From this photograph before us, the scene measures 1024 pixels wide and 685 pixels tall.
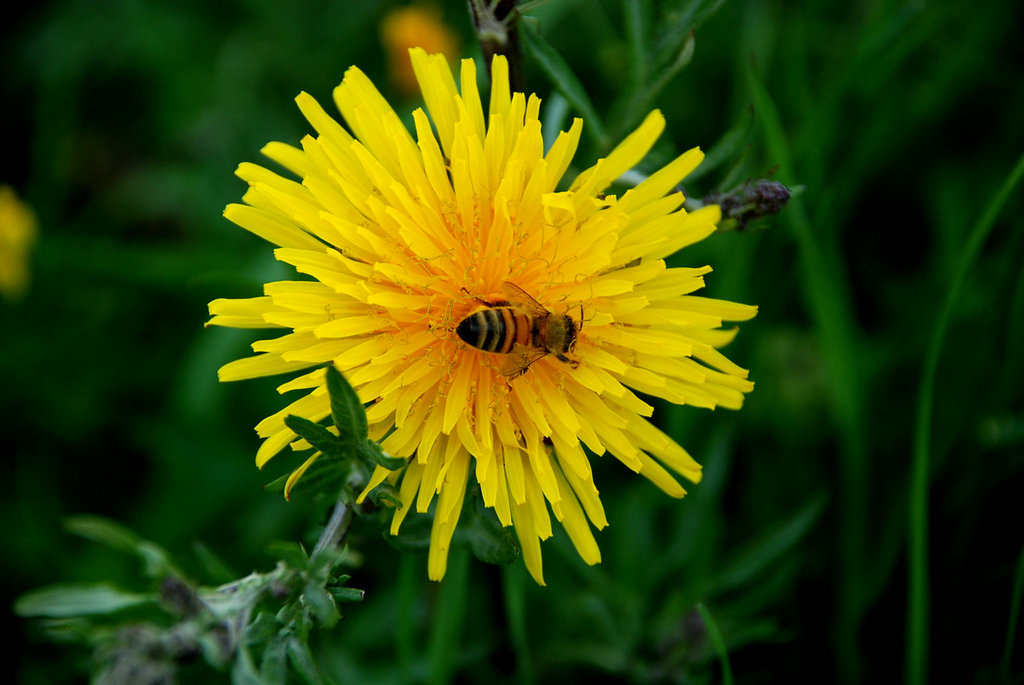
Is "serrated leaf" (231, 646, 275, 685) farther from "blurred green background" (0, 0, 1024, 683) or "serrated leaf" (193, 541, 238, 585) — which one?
"blurred green background" (0, 0, 1024, 683)

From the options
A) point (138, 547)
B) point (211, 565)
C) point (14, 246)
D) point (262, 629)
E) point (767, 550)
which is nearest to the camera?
point (138, 547)

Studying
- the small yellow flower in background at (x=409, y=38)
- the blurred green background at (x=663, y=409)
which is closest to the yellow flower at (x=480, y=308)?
the blurred green background at (x=663, y=409)

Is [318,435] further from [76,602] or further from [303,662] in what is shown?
[76,602]

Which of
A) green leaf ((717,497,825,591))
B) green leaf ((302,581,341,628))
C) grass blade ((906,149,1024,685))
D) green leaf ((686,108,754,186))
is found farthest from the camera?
green leaf ((717,497,825,591))

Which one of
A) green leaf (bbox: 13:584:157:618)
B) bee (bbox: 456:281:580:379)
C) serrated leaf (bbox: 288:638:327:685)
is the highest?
bee (bbox: 456:281:580:379)

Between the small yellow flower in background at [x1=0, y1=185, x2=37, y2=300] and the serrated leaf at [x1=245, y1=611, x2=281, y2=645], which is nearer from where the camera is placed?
the serrated leaf at [x1=245, y1=611, x2=281, y2=645]

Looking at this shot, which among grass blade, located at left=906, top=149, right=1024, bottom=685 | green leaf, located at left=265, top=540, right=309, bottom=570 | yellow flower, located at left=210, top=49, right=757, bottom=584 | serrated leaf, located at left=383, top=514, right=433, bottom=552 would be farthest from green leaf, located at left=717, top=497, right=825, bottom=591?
green leaf, located at left=265, top=540, right=309, bottom=570

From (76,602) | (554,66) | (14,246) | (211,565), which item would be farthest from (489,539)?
(14,246)
